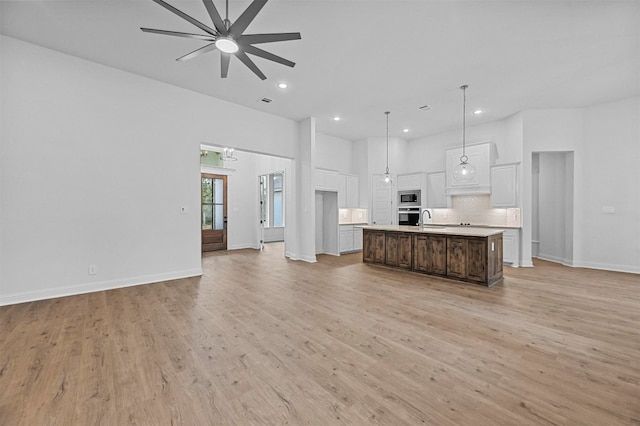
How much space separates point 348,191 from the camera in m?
8.34

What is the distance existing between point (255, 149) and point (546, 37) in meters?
5.29

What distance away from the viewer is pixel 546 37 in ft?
11.7

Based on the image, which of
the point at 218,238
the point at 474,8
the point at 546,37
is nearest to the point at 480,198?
the point at 546,37

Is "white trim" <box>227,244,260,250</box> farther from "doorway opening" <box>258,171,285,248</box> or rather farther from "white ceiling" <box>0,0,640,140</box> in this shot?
"white ceiling" <box>0,0,640,140</box>

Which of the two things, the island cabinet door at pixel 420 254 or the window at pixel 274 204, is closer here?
the island cabinet door at pixel 420 254

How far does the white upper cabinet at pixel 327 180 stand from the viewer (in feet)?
24.6

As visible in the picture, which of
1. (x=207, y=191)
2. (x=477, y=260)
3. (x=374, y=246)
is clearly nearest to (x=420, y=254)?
(x=477, y=260)

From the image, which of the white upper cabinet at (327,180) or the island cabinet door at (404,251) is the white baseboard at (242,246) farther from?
the island cabinet door at (404,251)

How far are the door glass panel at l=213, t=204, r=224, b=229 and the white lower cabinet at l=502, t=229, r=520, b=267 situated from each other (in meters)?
7.87

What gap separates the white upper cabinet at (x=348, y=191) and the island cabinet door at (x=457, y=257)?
362cm

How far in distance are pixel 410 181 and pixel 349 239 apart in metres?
2.59

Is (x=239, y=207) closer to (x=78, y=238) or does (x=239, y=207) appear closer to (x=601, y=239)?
(x=78, y=238)

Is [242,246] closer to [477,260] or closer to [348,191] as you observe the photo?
[348,191]

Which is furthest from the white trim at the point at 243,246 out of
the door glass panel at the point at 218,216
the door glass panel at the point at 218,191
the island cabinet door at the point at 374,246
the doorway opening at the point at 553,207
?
the doorway opening at the point at 553,207
